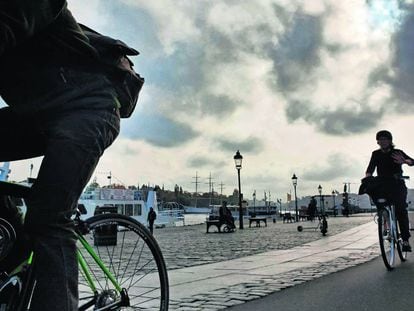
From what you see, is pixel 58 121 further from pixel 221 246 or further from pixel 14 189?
pixel 221 246

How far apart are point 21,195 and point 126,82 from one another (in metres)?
0.65

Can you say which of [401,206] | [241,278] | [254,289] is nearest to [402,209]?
[401,206]

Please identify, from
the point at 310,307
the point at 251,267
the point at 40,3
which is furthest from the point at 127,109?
the point at 251,267

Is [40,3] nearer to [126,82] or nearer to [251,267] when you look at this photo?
[126,82]

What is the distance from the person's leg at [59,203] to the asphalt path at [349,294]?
8.33 ft

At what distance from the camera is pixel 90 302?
91.0 inches

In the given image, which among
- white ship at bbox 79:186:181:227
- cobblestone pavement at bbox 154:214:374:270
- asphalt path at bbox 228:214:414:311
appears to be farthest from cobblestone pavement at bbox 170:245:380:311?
white ship at bbox 79:186:181:227

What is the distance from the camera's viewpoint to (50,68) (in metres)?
1.87

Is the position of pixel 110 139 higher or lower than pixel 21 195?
higher

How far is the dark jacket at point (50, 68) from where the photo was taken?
182 centimetres

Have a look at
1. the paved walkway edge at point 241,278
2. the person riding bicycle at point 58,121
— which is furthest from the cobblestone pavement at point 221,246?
the person riding bicycle at point 58,121

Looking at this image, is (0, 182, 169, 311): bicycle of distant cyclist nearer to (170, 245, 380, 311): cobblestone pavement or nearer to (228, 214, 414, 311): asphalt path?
(170, 245, 380, 311): cobblestone pavement

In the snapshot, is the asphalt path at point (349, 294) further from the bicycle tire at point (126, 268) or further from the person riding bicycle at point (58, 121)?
the person riding bicycle at point (58, 121)

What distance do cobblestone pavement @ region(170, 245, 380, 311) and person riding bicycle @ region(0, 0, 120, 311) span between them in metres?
2.46
